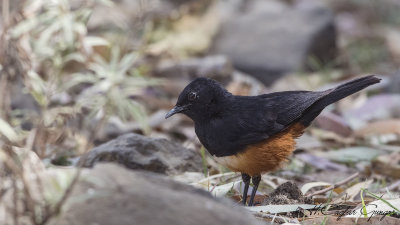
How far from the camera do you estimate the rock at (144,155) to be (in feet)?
13.4

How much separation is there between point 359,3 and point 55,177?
39.2ft

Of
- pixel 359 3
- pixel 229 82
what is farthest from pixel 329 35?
pixel 359 3

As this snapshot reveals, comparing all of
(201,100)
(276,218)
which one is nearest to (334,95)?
(201,100)

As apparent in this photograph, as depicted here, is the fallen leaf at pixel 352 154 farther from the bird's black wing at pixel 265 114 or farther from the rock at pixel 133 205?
the rock at pixel 133 205

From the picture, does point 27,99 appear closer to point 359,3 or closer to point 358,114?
point 358,114

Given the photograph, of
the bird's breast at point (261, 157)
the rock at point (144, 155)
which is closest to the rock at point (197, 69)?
the rock at point (144, 155)

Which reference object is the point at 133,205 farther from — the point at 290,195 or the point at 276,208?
the point at 290,195

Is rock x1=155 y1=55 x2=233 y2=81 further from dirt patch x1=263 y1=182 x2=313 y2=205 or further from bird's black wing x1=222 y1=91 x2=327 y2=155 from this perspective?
dirt patch x1=263 y1=182 x2=313 y2=205

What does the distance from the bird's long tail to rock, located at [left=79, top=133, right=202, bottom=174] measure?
2.79 feet

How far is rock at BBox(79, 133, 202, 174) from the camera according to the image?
409cm

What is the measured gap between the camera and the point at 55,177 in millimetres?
2494

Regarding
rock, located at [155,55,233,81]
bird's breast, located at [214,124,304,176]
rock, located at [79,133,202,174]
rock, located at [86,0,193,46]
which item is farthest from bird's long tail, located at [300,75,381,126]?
rock, located at [86,0,193,46]

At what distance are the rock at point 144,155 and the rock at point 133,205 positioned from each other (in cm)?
160

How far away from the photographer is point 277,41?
9234mm
